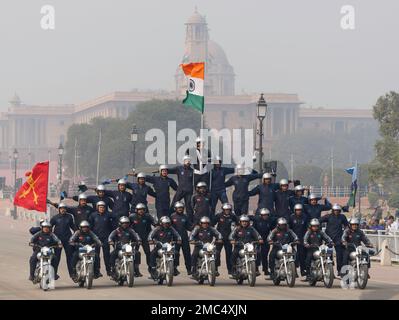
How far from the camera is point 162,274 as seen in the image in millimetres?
27625

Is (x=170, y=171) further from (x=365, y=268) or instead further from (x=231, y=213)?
(x=365, y=268)

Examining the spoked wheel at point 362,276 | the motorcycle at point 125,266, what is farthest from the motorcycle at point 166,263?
the spoked wheel at point 362,276

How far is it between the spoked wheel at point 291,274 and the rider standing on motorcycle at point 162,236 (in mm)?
2562

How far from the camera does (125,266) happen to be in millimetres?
27266

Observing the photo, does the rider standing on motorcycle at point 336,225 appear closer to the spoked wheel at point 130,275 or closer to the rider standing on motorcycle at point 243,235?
the rider standing on motorcycle at point 243,235

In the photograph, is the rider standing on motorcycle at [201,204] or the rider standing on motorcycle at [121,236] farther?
the rider standing on motorcycle at [201,204]

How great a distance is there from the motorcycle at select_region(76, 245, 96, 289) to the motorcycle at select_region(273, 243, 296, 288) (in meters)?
4.16

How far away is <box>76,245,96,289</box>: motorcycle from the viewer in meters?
26.8

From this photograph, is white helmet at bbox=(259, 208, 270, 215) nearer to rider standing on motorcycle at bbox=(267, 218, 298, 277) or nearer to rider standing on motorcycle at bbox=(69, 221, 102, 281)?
rider standing on motorcycle at bbox=(267, 218, 298, 277)

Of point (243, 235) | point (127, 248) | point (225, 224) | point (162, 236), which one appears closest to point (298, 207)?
point (243, 235)

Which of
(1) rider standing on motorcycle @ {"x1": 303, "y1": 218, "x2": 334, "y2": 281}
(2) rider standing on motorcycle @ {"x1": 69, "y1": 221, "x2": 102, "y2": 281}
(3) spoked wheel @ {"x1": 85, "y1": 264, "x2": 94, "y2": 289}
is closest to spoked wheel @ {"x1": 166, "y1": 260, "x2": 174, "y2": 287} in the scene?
(2) rider standing on motorcycle @ {"x1": 69, "y1": 221, "x2": 102, "y2": 281}

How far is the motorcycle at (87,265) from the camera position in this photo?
87.8 ft

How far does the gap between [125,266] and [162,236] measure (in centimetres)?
132

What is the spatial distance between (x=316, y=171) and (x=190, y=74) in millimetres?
110898
